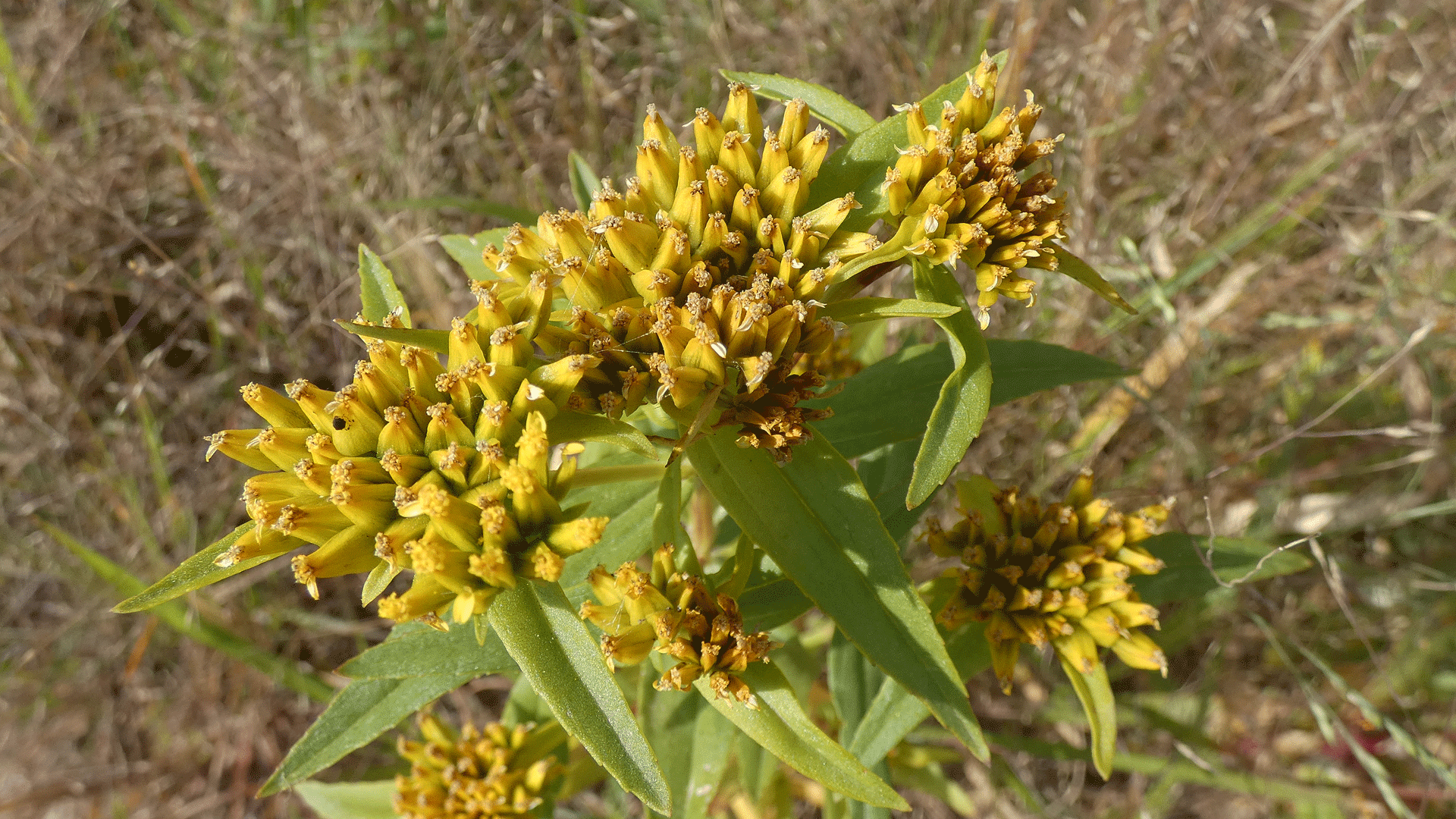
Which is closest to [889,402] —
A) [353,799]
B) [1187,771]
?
[1187,771]

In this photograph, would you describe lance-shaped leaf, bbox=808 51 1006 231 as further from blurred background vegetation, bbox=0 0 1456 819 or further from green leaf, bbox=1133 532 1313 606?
blurred background vegetation, bbox=0 0 1456 819

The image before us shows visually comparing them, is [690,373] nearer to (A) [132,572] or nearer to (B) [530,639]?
(B) [530,639]

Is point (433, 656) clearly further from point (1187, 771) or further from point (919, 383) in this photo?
point (1187, 771)

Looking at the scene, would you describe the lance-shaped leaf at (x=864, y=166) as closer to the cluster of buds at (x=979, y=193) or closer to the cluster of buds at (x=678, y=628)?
the cluster of buds at (x=979, y=193)

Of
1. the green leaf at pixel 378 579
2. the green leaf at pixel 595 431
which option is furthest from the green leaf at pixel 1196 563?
the green leaf at pixel 378 579

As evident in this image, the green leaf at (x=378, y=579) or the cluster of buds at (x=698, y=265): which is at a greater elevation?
the cluster of buds at (x=698, y=265)

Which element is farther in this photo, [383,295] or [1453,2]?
[1453,2]

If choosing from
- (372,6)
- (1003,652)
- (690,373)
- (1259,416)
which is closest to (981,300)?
(690,373)
